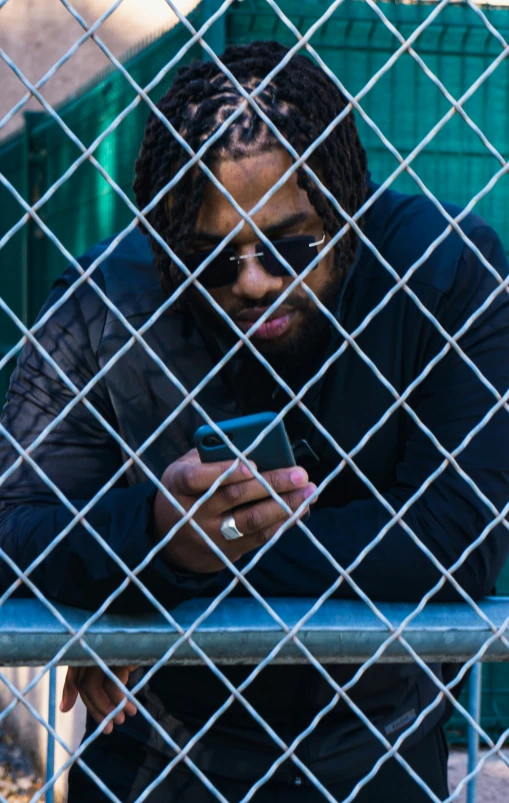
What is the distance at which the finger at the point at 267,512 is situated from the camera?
1.26 metres

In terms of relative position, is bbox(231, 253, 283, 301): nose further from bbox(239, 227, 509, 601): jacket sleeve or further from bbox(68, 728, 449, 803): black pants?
bbox(68, 728, 449, 803): black pants

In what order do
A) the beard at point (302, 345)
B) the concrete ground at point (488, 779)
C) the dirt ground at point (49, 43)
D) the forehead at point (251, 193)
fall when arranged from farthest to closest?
the dirt ground at point (49, 43), the concrete ground at point (488, 779), the beard at point (302, 345), the forehead at point (251, 193)

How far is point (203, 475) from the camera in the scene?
4.09 ft

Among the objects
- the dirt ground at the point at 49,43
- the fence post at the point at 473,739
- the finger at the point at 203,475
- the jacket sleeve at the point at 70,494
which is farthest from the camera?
the dirt ground at the point at 49,43

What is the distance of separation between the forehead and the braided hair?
0.02 metres

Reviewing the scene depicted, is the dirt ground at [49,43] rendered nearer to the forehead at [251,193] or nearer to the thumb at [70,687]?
the forehead at [251,193]

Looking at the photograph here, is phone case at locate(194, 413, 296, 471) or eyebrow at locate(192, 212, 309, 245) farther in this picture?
eyebrow at locate(192, 212, 309, 245)

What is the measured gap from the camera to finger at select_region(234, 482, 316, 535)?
4.15 feet

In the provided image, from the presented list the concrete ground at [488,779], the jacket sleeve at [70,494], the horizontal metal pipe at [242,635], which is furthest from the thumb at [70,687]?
the concrete ground at [488,779]

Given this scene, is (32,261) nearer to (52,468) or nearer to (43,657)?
(52,468)

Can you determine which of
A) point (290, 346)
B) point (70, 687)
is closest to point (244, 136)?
point (290, 346)

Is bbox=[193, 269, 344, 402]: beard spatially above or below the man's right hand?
below

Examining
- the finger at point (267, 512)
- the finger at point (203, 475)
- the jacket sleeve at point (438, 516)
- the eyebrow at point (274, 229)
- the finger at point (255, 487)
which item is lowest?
the jacket sleeve at point (438, 516)

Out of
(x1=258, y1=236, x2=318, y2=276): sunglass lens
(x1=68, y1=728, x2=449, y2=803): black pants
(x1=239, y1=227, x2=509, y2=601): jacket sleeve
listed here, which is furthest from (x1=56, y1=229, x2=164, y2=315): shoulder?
(x1=68, y1=728, x2=449, y2=803): black pants
